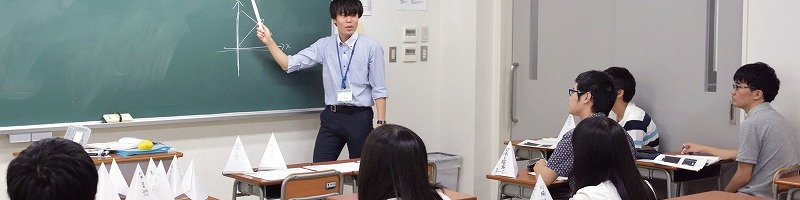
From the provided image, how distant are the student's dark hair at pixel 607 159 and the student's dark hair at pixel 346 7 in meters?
2.77

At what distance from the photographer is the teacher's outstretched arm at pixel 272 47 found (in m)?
5.86

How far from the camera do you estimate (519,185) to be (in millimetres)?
4699

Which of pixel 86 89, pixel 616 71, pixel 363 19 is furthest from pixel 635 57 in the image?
pixel 86 89

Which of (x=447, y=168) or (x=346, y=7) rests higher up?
(x=346, y=7)

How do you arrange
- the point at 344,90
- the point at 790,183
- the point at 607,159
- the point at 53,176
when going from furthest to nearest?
the point at 344,90, the point at 790,183, the point at 607,159, the point at 53,176

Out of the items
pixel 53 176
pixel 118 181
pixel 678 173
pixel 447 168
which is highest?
pixel 53 176

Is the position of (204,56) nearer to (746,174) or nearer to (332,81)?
(332,81)

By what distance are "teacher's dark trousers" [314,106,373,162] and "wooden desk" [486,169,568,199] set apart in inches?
57.9

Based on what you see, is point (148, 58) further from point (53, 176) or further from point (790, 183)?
point (53, 176)

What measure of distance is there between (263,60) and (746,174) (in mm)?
2872

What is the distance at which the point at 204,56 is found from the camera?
5.76 m

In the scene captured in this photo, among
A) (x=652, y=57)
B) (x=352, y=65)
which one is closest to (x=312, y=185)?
(x=352, y=65)

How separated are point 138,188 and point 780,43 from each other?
3.47 meters

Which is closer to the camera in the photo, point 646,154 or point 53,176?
point 53,176
